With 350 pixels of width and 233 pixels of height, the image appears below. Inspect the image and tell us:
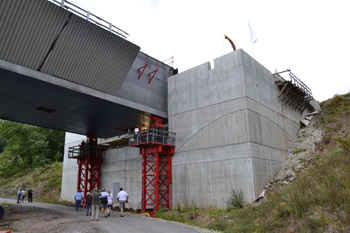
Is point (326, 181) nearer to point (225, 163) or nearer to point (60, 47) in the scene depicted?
point (225, 163)

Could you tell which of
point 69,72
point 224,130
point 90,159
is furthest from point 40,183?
point 224,130

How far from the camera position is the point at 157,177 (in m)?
19.5

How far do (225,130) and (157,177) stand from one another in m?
6.50

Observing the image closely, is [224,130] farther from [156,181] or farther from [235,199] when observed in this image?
[156,181]

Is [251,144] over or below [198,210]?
over

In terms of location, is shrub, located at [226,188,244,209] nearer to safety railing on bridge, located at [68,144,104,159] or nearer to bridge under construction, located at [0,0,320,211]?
bridge under construction, located at [0,0,320,211]

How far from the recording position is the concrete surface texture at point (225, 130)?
1661 centimetres

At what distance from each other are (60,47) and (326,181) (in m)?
16.4

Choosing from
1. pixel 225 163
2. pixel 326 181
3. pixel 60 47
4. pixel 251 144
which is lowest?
pixel 326 181

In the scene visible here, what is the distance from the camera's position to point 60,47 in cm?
1580

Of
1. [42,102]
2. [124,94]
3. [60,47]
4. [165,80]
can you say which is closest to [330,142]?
[165,80]

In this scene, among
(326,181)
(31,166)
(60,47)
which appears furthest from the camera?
(31,166)

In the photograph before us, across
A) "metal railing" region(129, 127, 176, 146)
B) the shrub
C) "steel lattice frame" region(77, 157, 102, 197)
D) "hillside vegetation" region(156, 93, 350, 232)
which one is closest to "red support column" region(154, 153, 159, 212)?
"metal railing" region(129, 127, 176, 146)

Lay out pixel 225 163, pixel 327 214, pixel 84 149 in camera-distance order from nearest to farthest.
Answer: pixel 327 214 → pixel 225 163 → pixel 84 149
